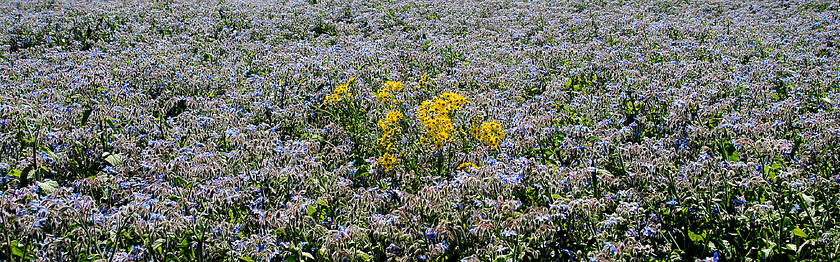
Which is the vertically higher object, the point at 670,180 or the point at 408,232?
the point at 670,180

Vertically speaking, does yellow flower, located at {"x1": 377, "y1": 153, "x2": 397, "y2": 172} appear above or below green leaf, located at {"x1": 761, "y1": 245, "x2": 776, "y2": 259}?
below

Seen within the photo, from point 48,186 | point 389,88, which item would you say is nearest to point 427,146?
point 389,88

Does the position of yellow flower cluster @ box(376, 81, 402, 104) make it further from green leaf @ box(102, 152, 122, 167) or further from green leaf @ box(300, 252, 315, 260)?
green leaf @ box(300, 252, 315, 260)

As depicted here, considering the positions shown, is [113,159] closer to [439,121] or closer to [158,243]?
[158,243]

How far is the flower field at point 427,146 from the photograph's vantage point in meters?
3.33

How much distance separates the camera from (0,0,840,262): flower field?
3330mm

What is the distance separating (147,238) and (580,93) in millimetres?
4942

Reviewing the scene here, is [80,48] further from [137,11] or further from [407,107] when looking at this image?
[407,107]

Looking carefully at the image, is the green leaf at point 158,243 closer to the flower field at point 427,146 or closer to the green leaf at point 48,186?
the flower field at point 427,146

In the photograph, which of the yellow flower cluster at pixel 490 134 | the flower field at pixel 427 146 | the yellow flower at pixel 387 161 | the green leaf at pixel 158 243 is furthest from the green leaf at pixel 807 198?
the green leaf at pixel 158 243

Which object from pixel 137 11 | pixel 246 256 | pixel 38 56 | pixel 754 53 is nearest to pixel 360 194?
pixel 246 256

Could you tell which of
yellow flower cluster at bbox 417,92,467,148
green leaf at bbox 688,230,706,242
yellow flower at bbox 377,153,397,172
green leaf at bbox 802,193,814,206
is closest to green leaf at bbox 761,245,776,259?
green leaf at bbox 688,230,706,242

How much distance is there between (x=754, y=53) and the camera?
8.43 meters

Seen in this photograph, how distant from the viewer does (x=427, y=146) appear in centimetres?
499
